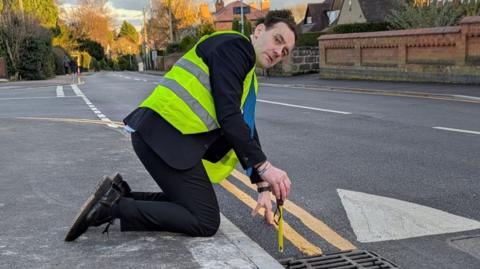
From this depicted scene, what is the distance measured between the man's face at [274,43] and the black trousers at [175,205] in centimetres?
83

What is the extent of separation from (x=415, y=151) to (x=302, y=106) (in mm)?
6718

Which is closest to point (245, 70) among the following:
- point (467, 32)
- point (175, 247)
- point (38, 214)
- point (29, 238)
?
point (175, 247)

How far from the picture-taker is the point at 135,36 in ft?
401

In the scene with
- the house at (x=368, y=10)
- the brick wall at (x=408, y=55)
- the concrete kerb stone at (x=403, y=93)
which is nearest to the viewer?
the concrete kerb stone at (x=403, y=93)

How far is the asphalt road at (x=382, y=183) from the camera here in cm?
399

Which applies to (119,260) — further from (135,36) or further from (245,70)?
(135,36)

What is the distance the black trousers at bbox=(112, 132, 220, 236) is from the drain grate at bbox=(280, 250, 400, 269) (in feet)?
1.98

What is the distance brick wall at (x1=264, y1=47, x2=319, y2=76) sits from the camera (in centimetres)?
3011

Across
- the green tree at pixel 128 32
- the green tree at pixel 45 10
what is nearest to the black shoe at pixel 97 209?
the green tree at pixel 45 10

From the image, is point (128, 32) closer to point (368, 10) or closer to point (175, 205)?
point (368, 10)

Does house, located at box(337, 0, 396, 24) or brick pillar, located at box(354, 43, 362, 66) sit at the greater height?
house, located at box(337, 0, 396, 24)

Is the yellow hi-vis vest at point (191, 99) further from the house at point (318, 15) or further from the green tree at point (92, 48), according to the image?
the green tree at point (92, 48)

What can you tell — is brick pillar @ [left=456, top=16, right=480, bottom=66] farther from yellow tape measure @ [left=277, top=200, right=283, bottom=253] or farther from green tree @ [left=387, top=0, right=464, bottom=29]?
yellow tape measure @ [left=277, top=200, right=283, bottom=253]

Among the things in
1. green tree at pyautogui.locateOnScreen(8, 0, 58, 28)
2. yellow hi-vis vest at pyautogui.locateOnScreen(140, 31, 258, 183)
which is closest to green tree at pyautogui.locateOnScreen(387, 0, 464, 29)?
Result: yellow hi-vis vest at pyautogui.locateOnScreen(140, 31, 258, 183)
